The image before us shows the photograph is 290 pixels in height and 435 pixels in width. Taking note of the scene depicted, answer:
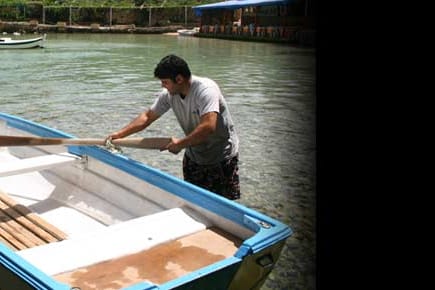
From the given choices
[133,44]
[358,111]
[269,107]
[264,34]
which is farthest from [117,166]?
[133,44]

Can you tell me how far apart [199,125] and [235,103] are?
8.56 metres

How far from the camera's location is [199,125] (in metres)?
3.28

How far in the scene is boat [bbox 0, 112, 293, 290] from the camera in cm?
246

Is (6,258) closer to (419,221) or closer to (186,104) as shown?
(186,104)

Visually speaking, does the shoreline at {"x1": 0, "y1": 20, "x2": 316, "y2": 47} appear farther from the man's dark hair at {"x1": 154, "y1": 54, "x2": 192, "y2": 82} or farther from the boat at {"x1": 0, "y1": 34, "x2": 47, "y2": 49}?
the man's dark hair at {"x1": 154, "y1": 54, "x2": 192, "y2": 82}

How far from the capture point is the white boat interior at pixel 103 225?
2.59 m

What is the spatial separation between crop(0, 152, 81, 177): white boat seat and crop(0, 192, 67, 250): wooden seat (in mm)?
270

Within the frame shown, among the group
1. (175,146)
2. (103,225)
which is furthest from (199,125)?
(103,225)

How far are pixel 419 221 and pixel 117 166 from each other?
3264 millimetres

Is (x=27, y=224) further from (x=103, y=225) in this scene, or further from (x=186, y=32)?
(x=186, y=32)

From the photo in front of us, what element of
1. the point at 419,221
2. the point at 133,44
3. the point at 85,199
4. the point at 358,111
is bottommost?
the point at 85,199

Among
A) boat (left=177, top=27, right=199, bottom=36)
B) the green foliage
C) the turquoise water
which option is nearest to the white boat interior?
the turquoise water

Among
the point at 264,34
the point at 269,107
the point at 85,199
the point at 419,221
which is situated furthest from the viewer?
the point at 264,34

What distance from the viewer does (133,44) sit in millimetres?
30391
